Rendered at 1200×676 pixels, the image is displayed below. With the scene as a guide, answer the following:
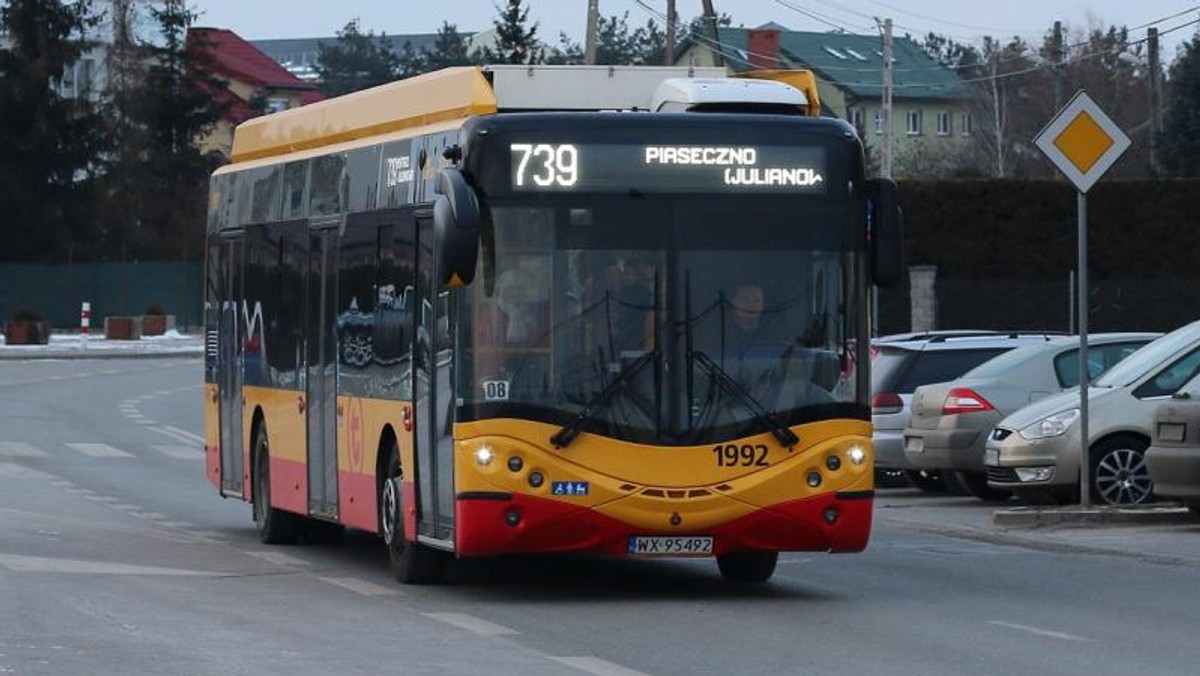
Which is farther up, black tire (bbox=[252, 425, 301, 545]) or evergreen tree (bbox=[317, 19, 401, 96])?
evergreen tree (bbox=[317, 19, 401, 96])

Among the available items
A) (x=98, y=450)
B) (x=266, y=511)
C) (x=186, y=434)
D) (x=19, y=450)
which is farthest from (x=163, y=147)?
(x=266, y=511)

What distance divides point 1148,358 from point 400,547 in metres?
8.54

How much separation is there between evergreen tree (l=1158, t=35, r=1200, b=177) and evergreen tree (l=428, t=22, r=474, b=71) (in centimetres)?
8156

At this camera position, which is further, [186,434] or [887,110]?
[887,110]

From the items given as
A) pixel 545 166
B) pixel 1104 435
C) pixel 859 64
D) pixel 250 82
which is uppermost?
pixel 859 64

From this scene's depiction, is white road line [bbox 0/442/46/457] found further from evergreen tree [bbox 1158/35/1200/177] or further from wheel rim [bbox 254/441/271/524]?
evergreen tree [bbox 1158/35/1200/177]

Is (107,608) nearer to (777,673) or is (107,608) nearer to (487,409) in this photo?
(487,409)

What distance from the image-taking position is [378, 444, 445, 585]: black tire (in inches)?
598

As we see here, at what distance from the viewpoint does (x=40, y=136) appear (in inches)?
3600

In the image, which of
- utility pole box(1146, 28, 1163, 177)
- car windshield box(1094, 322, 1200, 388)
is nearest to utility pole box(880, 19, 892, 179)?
utility pole box(1146, 28, 1163, 177)

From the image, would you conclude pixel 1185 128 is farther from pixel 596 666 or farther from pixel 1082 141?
pixel 596 666

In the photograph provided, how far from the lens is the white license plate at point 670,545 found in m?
14.0

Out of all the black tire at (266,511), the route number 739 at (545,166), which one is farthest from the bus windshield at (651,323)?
the black tire at (266,511)

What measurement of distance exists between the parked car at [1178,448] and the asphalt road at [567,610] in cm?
54
